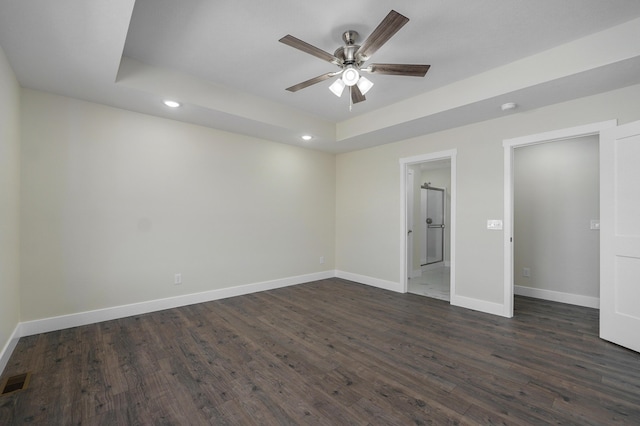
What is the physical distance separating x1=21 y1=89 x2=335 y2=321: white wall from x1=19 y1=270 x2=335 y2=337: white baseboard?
6 centimetres

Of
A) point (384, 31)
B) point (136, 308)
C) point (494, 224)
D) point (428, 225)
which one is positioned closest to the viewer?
point (384, 31)

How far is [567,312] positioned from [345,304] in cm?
282

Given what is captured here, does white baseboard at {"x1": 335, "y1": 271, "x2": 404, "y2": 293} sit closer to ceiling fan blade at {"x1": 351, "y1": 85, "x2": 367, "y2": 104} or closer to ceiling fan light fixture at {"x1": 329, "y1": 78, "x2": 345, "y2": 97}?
ceiling fan blade at {"x1": 351, "y1": 85, "x2": 367, "y2": 104}

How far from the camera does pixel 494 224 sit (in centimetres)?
354

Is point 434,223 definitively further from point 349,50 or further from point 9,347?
point 9,347

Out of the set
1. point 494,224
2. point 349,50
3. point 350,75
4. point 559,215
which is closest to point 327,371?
point 350,75

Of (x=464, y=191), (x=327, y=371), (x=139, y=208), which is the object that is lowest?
(x=327, y=371)

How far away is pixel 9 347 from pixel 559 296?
6323mm

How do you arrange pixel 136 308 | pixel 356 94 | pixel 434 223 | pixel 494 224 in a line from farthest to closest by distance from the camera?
pixel 434 223, pixel 494 224, pixel 136 308, pixel 356 94

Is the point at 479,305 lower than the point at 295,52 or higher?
lower

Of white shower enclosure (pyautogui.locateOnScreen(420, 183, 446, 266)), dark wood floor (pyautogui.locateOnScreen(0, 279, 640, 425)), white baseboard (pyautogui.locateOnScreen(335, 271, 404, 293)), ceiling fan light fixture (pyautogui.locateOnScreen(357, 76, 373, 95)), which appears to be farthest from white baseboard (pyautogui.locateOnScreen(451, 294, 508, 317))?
ceiling fan light fixture (pyautogui.locateOnScreen(357, 76, 373, 95))

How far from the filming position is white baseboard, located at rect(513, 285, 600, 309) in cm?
378

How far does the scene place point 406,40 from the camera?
8.01 ft

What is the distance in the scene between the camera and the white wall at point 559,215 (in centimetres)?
385
